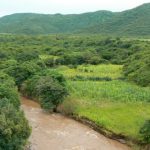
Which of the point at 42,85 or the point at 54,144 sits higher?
the point at 42,85

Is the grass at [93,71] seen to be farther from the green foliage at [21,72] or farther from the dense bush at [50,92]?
the dense bush at [50,92]

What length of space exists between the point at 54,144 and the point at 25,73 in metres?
23.2

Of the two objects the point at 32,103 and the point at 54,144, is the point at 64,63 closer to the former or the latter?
the point at 32,103

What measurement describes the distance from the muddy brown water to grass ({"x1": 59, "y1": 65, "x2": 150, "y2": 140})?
1523 mm

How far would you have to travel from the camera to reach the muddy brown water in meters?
38.5

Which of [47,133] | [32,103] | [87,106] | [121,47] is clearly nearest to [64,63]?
[121,47]

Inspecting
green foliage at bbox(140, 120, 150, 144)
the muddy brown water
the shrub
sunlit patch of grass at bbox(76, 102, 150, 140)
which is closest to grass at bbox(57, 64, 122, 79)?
the shrub

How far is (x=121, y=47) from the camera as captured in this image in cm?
11262

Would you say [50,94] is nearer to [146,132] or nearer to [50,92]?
[50,92]

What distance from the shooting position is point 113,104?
50406mm

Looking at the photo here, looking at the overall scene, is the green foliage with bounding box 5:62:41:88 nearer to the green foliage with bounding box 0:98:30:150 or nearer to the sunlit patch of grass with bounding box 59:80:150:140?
the sunlit patch of grass with bounding box 59:80:150:140

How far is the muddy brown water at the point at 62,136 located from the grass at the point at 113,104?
5.00ft

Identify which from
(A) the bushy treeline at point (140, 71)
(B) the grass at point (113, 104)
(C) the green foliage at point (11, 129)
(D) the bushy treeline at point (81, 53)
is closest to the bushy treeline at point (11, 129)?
(C) the green foliage at point (11, 129)

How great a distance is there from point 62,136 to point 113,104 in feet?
36.6
